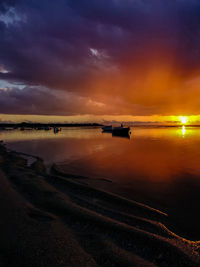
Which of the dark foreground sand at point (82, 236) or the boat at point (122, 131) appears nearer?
the dark foreground sand at point (82, 236)

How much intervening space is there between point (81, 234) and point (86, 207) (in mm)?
2008

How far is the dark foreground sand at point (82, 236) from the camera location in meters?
3.73

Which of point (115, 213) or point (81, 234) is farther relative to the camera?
point (115, 213)

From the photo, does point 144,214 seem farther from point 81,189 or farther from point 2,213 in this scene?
point 2,213

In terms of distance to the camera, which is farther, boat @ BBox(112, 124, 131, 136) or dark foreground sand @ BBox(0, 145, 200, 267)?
boat @ BBox(112, 124, 131, 136)

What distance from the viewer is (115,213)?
643 cm

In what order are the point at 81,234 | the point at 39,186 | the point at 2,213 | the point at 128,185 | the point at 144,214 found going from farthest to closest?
the point at 128,185
the point at 39,186
the point at 144,214
the point at 2,213
the point at 81,234

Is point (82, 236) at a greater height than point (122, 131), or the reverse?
point (122, 131)

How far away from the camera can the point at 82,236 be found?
4.67 m

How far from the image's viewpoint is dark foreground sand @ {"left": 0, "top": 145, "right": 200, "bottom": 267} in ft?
12.2

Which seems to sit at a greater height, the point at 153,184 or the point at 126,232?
the point at 126,232

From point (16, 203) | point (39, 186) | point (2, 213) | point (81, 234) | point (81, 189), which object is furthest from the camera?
point (81, 189)

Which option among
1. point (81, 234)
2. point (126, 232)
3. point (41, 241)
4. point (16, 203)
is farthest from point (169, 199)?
point (16, 203)

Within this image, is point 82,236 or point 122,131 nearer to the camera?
point 82,236
